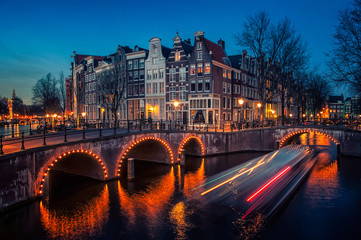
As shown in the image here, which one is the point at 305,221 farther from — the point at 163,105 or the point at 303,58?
the point at 163,105

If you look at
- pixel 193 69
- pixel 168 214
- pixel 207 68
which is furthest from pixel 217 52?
pixel 168 214

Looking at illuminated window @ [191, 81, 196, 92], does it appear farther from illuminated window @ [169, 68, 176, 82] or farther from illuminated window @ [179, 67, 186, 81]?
illuminated window @ [169, 68, 176, 82]

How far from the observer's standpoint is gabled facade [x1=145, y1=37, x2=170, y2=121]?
42250mm

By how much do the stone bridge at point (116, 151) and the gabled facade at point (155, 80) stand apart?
14724 millimetres

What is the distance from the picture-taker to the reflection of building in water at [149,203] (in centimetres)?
1264

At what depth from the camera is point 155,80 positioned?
43.0 m

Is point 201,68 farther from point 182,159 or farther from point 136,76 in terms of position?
point 182,159

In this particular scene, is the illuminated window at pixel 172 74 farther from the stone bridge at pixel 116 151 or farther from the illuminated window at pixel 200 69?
the stone bridge at pixel 116 151

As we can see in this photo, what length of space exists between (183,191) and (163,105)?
2690cm

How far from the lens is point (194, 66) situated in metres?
39.2

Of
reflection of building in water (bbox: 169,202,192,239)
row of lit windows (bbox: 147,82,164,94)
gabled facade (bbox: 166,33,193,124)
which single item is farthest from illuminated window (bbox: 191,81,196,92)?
reflection of building in water (bbox: 169,202,192,239)

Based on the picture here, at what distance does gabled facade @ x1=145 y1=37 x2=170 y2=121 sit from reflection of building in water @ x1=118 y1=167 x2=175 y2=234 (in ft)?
81.5

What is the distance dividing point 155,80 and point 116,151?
25.5m

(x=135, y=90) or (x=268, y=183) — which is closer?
(x=268, y=183)
